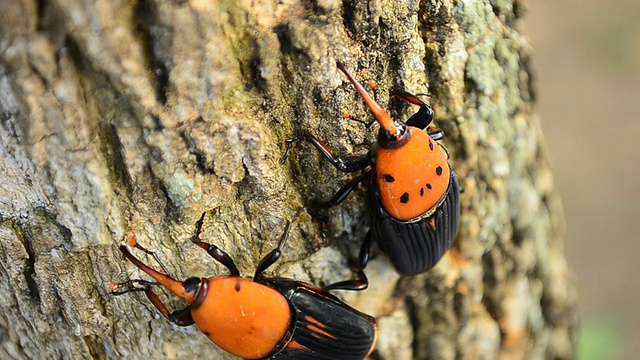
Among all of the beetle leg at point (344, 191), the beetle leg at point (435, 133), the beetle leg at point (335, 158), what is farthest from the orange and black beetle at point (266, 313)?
the beetle leg at point (435, 133)

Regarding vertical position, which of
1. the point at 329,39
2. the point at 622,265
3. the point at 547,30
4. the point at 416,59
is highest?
the point at 329,39

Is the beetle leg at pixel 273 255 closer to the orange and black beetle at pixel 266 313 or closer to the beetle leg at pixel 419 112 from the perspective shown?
the orange and black beetle at pixel 266 313

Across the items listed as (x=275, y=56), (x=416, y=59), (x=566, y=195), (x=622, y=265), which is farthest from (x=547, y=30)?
(x=275, y=56)

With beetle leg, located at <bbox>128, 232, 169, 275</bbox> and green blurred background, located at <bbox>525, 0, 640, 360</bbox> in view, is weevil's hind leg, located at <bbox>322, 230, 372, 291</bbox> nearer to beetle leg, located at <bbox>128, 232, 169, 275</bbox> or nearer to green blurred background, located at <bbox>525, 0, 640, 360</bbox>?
beetle leg, located at <bbox>128, 232, 169, 275</bbox>

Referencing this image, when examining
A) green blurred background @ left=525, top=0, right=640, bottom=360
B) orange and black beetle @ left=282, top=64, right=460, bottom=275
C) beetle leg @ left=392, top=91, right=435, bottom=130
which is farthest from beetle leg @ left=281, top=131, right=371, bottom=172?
green blurred background @ left=525, top=0, right=640, bottom=360

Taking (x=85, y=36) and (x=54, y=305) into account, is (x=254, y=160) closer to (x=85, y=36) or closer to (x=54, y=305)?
(x=85, y=36)

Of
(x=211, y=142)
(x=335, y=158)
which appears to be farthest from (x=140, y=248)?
(x=335, y=158)
